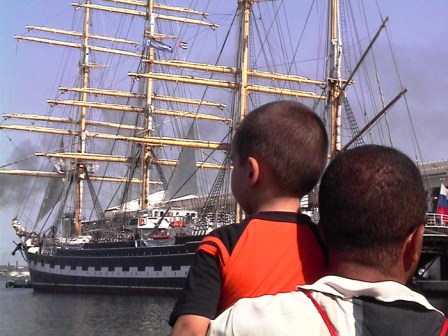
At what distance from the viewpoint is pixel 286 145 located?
7.83ft

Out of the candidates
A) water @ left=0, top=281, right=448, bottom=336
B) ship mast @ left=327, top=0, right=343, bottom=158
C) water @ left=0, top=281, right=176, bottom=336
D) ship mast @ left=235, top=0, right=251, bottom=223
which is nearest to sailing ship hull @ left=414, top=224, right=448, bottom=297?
water @ left=0, top=281, right=448, bottom=336

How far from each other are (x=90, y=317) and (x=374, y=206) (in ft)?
102

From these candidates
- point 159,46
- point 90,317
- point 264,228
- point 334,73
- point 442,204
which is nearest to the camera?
point 264,228

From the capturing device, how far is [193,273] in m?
2.13

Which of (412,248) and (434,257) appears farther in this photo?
(434,257)

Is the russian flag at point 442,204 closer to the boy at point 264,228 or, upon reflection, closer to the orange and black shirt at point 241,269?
the boy at point 264,228

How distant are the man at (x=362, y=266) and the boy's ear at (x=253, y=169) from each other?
1.01ft

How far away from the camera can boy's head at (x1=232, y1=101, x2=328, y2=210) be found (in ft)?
7.82

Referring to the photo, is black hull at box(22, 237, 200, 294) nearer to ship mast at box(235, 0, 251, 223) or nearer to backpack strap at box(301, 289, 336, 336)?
ship mast at box(235, 0, 251, 223)

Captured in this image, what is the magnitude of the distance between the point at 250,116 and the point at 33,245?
61853 millimetres

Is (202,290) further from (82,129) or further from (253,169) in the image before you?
(82,129)

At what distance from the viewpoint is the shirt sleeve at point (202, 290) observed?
208 cm

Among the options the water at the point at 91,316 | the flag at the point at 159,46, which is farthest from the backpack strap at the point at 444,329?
the flag at the point at 159,46

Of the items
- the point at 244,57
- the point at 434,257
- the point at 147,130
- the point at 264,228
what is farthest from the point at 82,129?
the point at 264,228
